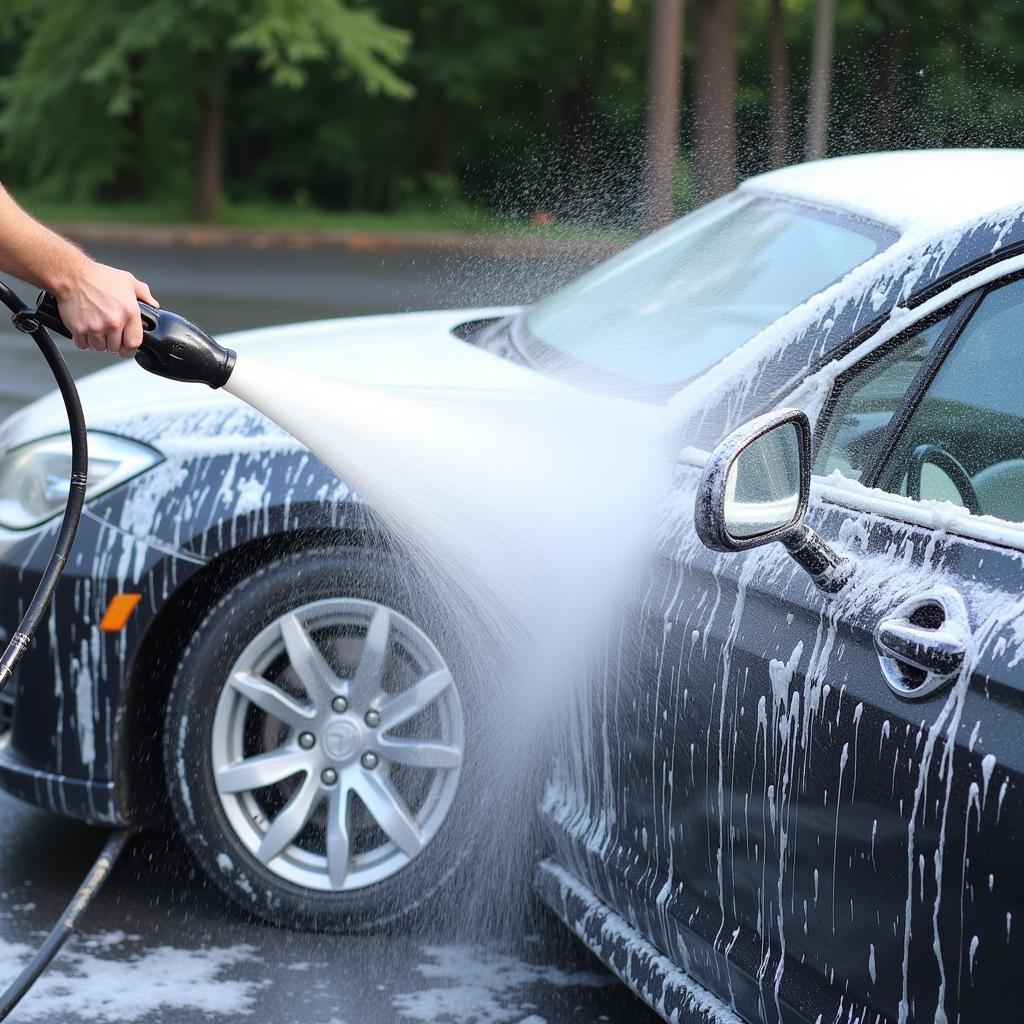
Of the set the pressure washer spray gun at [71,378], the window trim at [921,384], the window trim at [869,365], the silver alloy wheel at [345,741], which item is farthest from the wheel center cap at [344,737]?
the window trim at [921,384]

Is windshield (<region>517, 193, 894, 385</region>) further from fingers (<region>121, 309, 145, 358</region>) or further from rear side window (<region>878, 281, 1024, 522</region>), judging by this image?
fingers (<region>121, 309, 145, 358</region>)

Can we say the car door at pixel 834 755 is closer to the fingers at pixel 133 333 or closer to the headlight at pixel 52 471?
the fingers at pixel 133 333

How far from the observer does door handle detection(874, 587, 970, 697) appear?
2227 millimetres

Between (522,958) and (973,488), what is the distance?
5.40ft

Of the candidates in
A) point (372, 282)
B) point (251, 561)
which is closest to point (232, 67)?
point (372, 282)

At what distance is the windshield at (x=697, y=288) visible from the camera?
322 cm

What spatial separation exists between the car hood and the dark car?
0.01 meters

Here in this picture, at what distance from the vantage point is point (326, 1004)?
134 inches

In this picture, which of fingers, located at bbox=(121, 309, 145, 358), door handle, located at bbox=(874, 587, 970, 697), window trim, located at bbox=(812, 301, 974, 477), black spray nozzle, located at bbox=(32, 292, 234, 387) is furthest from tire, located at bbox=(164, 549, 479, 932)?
door handle, located at bbox=(874, 587, 970, 697)

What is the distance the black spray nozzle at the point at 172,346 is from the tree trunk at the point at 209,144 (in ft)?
86.6

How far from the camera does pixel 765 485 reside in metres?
2.51

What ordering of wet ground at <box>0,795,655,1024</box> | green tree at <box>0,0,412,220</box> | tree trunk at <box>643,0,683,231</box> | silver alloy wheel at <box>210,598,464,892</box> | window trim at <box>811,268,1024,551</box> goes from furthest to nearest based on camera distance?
green tree at <box>0,0,412,220</box>
tree trunk at <box>643,0,683,231</box>
silver alloy wheel at <box>210,598,464,892</box>
wet ground at <box>0,795,655,1024</box>
window trim at <box>811,268,1024,551</box>

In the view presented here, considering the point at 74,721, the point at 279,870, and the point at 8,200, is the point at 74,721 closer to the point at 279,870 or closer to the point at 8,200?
the point at 279,870

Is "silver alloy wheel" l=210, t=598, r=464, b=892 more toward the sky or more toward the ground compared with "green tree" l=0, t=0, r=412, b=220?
more toward the ground
